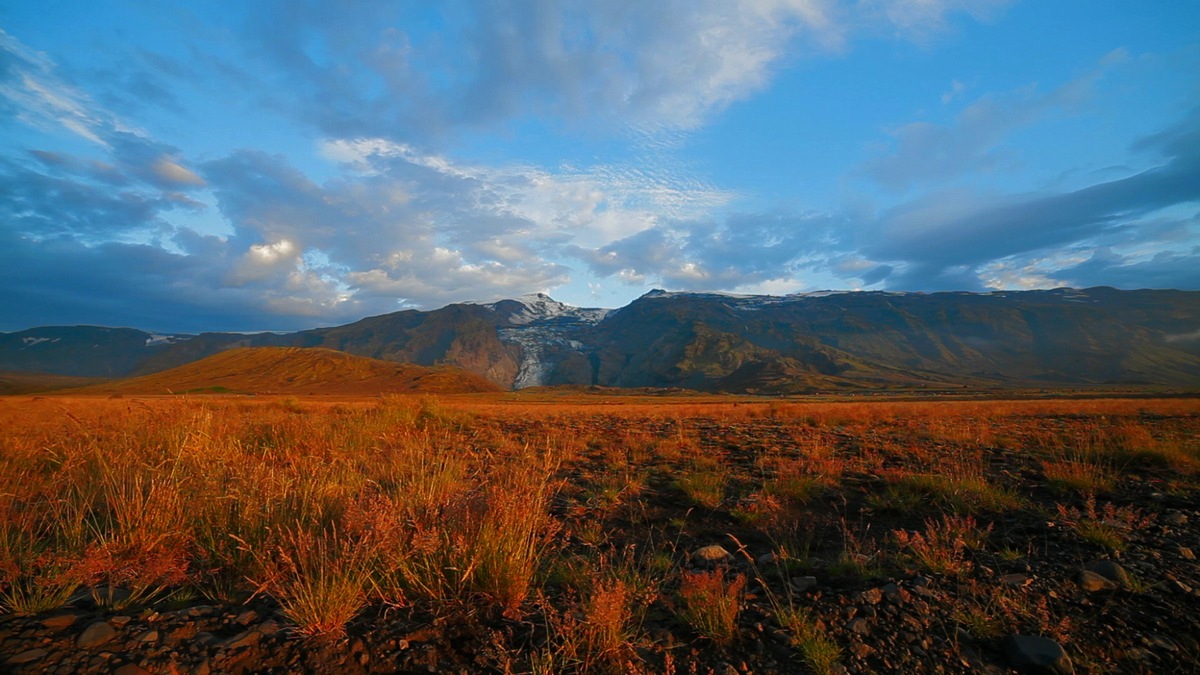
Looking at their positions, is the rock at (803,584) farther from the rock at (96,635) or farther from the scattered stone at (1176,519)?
the rock at (96,635)

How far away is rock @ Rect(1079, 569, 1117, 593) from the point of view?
3.35m

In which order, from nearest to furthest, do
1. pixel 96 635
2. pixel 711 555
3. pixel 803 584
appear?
pixel 96 635 → pixel 803 584 → pixel 711 555

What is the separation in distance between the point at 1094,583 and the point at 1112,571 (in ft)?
1.01

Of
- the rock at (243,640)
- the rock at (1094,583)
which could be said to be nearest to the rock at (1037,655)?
the rock at (1094,583)

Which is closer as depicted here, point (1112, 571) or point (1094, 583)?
point (1094, 583)

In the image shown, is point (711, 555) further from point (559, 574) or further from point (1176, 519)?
point (1176, 519)

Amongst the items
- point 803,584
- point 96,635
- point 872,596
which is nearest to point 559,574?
point 803,584

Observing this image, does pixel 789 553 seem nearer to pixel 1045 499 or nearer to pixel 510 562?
pixel 510 562

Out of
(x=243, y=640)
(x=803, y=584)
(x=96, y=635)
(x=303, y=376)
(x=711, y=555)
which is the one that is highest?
(x=96, y=635)

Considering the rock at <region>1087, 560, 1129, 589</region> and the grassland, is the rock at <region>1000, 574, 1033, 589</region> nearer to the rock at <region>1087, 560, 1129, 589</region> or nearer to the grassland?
the grassland

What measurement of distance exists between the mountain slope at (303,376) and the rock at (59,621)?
426ft

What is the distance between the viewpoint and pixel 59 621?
2709 mm

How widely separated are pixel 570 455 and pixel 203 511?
245 inches

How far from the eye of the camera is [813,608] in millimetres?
3227
